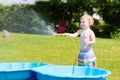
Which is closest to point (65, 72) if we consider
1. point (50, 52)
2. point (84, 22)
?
point (84, 22)

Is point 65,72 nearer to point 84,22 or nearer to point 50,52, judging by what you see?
point 84,22

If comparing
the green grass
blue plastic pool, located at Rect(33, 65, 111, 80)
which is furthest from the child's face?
the green grass

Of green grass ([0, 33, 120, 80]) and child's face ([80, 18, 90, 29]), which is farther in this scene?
green grass ([0, 33, 120, 80])

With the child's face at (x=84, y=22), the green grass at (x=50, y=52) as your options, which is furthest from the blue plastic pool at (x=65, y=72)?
the green grass at (x=50, y=52)

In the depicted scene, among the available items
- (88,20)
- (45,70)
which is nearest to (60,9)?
(88,20)

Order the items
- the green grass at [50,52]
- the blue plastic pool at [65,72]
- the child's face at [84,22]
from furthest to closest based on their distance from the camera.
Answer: the green grass at [50,52], the child's face at [84,22], the blue plastic pool at [65,72]

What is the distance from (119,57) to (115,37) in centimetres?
505

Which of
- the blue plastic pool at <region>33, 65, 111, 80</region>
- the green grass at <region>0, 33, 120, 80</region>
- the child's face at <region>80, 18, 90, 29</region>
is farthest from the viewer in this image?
the green grass at <region>0, 33, 120, 80</region>

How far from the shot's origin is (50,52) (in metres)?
9.16

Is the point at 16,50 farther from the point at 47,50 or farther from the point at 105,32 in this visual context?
the point at 105,32

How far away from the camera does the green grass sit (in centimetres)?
787

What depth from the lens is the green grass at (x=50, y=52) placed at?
25.8ft

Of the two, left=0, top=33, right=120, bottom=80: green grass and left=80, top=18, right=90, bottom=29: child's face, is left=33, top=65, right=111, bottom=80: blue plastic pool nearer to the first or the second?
left=80, top=18, right=90, bottom=29: child's face

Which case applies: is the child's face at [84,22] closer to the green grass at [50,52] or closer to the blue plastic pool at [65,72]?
the blue plastic pool at [65,72]
